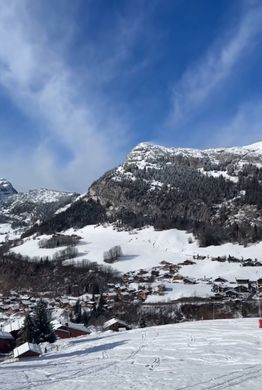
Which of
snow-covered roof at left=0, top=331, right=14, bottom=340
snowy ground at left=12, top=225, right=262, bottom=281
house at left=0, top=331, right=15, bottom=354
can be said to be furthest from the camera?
snowy ground at left=12, top=225, right=262, bottom=281

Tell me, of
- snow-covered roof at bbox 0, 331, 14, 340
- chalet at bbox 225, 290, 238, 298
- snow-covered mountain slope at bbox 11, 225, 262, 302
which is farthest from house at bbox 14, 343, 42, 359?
chalet at bbox 225, 290, 238, 298

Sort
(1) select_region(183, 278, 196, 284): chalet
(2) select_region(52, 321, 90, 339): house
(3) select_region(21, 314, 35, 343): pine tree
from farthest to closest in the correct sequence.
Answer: (1) select_region(183, 278, 196, 284): chalet < (2) select_region(52, 321, 90, 339): house < (3) select_region(21, 314, 35, 343): pine tree

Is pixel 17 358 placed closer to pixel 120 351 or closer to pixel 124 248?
pixel 120 351

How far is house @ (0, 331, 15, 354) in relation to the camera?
201 feet

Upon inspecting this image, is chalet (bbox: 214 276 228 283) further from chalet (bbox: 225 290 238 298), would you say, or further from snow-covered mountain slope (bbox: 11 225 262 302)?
chalet (bbox: 225 290 238 298)

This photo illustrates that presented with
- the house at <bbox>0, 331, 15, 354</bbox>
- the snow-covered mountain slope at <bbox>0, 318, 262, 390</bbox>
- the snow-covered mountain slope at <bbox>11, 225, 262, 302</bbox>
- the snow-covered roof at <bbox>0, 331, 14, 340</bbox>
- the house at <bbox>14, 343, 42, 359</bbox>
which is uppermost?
the snow-covered mountain slope at <bbox>11, 225, 262, 302</bbox>

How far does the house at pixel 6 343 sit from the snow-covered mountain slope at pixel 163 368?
27.0 m

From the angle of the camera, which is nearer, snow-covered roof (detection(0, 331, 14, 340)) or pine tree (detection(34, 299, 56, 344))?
pine tree (detection(34, 299, 56, 344))

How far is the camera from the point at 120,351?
35.3m

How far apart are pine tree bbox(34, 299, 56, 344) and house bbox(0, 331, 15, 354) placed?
660cm

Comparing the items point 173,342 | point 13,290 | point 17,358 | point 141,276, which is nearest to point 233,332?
point 173,342

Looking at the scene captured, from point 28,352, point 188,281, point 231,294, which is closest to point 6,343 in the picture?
point 28,352

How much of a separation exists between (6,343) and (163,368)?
135 ft

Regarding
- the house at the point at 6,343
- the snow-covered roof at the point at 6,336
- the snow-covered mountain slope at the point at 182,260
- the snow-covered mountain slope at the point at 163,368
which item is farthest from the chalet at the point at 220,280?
the snow-covered mountain slope at the point at 163,368
